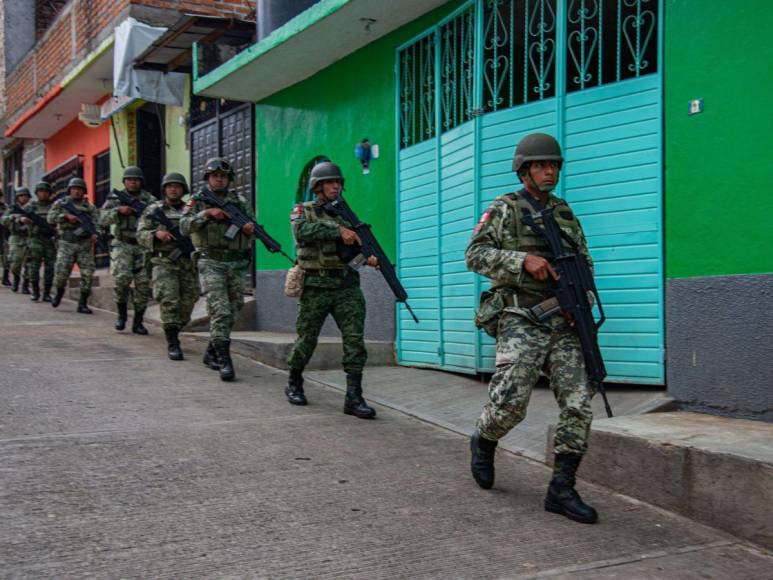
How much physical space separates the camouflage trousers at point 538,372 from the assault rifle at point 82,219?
28.8 ft

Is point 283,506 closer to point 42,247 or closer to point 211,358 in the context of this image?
point 211,358

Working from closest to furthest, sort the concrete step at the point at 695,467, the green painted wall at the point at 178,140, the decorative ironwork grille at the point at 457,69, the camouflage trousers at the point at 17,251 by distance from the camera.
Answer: the concrete step at the point at 695,467, the decorative ironwork grille at the point at 457,69, the green painted wall at the point at 178,140, the camouflage trousers at the point at 17,251

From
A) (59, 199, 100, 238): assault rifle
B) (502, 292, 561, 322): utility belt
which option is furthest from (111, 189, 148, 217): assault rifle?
(502, 292, 561, 322): utility belt

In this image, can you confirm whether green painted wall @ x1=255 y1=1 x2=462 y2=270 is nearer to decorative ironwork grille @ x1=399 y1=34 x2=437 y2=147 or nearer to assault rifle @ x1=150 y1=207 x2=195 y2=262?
decorative ironwork grille @ x1=399 y1=34 x2=437 y2=147

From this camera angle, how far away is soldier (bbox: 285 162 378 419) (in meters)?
5.52

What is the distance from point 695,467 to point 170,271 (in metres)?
5.63

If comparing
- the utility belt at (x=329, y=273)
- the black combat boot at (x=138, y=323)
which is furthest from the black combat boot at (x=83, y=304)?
the utility belt at (x=329, y=273)

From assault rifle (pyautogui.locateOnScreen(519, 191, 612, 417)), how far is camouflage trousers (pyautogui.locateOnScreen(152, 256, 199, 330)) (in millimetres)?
4784

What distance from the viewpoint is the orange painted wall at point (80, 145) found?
1680 centimetres

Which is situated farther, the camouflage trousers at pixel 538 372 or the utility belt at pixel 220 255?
the utility belt at pixel 220 255

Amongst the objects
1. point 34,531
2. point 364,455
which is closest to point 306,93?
point 364,455

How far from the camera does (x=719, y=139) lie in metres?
4.79

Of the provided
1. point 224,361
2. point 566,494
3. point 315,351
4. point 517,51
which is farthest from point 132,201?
point 566,494

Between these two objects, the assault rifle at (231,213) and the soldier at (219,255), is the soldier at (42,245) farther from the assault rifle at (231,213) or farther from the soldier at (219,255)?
the assault rifle at (231,213)
